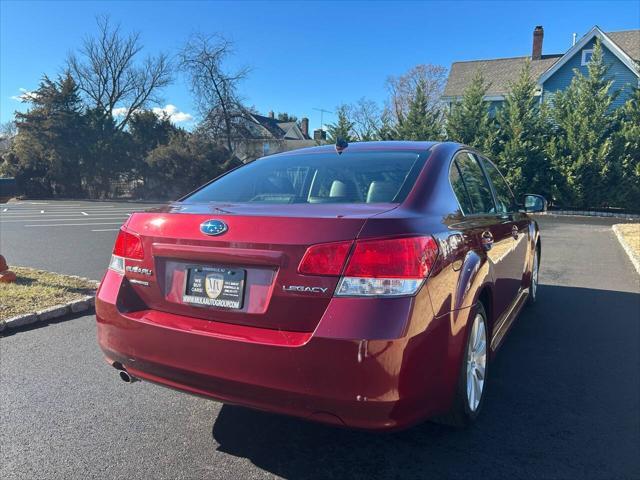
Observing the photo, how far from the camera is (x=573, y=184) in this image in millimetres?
18562

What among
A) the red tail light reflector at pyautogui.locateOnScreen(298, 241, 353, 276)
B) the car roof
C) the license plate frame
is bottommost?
the license plate frame

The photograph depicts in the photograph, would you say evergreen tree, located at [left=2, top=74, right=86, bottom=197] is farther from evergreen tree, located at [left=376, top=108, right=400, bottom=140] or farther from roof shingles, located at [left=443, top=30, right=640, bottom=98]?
roof shingles, located at [left=443, top=30, right=640, bottom=98]

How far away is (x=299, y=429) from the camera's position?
273 centimetres

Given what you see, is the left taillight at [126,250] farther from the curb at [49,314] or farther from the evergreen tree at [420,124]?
the evergreen tree at [420,124]

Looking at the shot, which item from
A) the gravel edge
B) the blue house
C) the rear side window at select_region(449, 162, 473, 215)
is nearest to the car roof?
the rear side window at select_region(449, 162, 473, 215)

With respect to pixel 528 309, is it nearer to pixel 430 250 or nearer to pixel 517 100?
pixel 430 250

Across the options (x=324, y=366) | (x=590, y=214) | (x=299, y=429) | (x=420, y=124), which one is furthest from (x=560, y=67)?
(x=324, y=366)

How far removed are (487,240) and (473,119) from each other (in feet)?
63.3

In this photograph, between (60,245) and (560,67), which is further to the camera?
(560,67)

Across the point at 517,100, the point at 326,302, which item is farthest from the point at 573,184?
the point at 326,302

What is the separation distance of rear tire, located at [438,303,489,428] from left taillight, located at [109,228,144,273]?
5.75 feet

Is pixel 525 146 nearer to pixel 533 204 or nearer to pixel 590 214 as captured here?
pixel 590 214

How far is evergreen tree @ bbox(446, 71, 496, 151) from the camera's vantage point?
66.4 feet

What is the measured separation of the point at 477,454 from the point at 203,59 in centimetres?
3464
